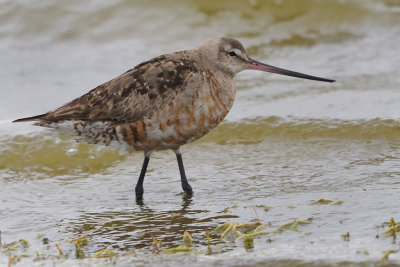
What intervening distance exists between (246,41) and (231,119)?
3148mm

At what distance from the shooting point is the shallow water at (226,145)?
5.91 metres

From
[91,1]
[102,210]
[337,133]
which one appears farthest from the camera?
[91,1]

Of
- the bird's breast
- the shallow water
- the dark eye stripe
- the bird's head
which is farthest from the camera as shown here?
the dark eye stripe

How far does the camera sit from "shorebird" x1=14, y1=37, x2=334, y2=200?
6.96 meters

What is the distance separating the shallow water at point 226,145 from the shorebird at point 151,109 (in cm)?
60

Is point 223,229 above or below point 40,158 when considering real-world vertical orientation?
below

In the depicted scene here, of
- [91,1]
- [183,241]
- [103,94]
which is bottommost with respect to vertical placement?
[183,241]

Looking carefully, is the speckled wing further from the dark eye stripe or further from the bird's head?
the dark eye stripe

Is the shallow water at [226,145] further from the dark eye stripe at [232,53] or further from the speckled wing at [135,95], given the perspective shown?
the dark eye stripe at [232,53]

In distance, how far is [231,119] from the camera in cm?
958

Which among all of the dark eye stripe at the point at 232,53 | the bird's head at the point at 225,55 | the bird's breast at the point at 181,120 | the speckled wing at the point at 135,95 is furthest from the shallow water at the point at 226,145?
the dark eye stripe at the point at 232,53

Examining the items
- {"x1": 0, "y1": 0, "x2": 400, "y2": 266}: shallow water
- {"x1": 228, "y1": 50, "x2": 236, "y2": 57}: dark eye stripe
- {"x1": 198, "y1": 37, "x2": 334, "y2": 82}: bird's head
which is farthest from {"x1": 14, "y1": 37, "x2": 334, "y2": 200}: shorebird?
{"x1": 0, "y1": 0, "x2": 400, "y2": 266}: shallow water

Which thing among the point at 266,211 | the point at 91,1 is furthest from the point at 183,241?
the point at 91,1

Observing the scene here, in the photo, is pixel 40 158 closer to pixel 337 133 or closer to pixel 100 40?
pixel 337 133
